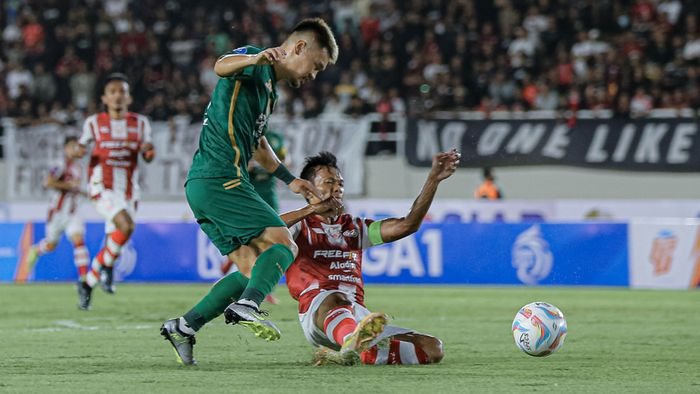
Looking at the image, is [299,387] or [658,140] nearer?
[299,387]

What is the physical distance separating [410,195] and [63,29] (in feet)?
29.2

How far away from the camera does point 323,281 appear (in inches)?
292

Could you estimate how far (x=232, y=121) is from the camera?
22.3 feet

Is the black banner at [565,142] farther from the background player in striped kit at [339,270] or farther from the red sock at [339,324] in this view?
the red sock at [339,324]

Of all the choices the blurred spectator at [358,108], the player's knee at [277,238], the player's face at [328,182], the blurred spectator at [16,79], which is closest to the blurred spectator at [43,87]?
the blurred spectator at [16,79]

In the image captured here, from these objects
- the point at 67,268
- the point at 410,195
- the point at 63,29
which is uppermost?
the point at 63,29

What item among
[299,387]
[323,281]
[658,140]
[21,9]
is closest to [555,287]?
[658,140]

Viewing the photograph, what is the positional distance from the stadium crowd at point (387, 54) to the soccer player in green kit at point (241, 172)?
1249 centimetres

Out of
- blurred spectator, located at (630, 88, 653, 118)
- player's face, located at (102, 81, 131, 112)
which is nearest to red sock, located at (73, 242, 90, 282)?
player's face, located at (102, 81, 131, 112)

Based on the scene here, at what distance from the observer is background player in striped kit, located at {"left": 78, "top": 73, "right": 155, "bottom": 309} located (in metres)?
12.3

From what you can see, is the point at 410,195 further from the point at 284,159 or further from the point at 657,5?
the point at 284,159

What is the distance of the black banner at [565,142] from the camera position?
60.1 ft

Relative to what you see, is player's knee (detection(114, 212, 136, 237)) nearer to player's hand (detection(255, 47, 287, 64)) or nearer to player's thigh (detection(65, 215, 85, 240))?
player's thigh (detection(65, 215, 85, 240))

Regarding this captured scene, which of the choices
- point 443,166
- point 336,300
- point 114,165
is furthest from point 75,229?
point 443,166
